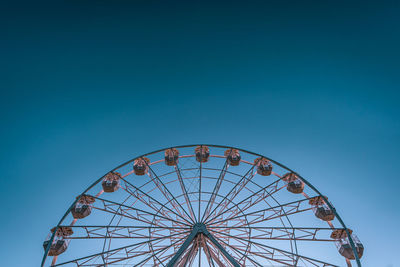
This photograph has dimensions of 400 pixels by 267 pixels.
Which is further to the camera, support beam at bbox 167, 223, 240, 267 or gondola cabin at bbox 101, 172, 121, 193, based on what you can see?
gondola cabin at bbox 101, 172, 121, 193

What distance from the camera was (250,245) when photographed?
45.5ft

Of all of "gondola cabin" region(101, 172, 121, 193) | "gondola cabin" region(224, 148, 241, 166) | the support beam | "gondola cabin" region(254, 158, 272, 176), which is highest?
"gondola cabin" region(224, 148, 241, 166)

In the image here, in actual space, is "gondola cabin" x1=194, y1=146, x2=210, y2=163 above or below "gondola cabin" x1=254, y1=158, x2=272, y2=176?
above

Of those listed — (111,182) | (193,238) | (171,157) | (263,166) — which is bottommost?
(193,238)

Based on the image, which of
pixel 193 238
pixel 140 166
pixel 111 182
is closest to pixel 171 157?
pixel 140 166

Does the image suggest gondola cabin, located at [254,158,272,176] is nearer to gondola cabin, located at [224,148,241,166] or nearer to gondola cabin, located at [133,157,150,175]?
gondola cabin, located at [224,148,241,166]

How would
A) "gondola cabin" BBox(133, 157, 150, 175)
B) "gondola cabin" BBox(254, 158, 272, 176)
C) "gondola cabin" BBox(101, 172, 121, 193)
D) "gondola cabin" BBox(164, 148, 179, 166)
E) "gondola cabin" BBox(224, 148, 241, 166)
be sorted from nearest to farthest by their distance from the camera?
"gondola cabin" BBox(101, 172, 121, 193) → "gondola cabin" BBox(254, 158, 272, 176) → "gondola cabin" BBox(133, 157, 150, 175) → "gondola cabin" BBox(224, 148, 241, 166) → "gondola cabin" BBox(164, 148, 179, 166)

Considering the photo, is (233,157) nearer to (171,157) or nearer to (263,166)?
(263,166)

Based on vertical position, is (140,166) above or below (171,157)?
below

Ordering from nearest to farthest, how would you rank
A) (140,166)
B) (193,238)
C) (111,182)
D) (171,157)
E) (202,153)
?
(193,238) → (111,182) → (140,166) → (202,153) → (171,157)

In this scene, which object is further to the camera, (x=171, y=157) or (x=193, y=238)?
(x=171, y=157)

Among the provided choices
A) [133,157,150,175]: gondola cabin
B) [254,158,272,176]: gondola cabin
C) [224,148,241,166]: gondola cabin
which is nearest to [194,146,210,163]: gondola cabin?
[224,148,241,166]: gondola cabin

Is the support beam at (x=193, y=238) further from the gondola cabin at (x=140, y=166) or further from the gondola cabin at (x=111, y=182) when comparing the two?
the gondola cabin at (x=111, y=182)

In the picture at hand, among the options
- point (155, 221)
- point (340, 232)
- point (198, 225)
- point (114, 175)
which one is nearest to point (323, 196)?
point (340, 232)
